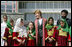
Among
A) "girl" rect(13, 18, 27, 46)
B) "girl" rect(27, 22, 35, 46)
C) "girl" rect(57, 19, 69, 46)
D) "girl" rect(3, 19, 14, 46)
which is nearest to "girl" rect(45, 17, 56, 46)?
"girl" rect(57, 19, 69, 46)

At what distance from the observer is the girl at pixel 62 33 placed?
4.43 m

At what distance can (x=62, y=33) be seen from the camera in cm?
447

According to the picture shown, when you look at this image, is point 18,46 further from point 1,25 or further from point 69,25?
point 69,25

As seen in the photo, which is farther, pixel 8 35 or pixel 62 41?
pixel 8 35

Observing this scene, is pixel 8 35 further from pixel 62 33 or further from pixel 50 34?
pixel 62 33

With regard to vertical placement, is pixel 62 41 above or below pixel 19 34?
below

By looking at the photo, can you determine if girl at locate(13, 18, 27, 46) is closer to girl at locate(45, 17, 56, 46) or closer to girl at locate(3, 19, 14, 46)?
girl at locate(3, 19, 14, 46)

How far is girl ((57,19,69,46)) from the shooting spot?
4430mm

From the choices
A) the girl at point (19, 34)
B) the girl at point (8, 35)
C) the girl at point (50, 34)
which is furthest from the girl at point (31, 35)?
the girl at point (8, 35)

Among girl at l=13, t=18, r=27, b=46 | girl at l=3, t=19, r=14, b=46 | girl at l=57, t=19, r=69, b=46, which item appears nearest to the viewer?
girl at l=57, t=19, r=69, b=46

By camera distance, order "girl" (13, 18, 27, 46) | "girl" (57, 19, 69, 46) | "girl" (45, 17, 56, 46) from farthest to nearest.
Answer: "girl" (13, 18, 27, 46), "girl" (45, 17, 56, 46), "girl" (57, 19, 69, 46)

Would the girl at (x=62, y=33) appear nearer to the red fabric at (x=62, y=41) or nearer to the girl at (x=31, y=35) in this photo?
the red fabric at (x=62, y=41)

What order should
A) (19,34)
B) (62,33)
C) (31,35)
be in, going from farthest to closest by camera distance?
1. (19,34)
2. (31,35)
3. (62,33)

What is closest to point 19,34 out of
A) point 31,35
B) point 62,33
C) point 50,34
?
point 31,35
